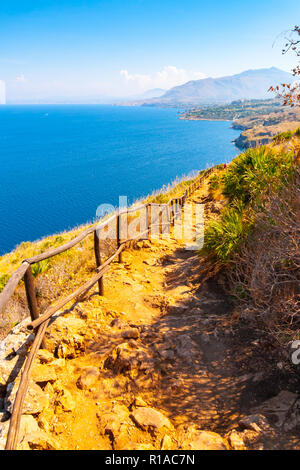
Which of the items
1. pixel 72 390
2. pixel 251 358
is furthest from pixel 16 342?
pixel 251 358

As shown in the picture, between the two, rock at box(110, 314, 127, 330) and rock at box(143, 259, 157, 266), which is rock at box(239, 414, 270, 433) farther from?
rock at box(143, 259, 157, 266)

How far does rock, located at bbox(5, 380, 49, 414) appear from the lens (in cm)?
273

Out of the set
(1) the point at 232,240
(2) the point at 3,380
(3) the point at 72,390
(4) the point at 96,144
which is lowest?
(3) the point at 72,390

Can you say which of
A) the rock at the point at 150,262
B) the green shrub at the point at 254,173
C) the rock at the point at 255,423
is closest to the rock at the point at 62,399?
the rock at the point at 255,423

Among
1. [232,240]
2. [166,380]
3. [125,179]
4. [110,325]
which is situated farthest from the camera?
[125,179]

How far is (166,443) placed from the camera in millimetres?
2488

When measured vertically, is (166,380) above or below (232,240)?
below

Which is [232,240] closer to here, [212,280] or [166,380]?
[212,280]

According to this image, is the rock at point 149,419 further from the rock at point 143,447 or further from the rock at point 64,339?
the rock at point 64,339

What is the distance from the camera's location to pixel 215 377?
10.9 ft

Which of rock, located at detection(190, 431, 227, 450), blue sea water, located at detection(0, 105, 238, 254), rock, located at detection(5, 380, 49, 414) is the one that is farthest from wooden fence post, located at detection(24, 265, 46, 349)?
blue sea water, located at detection(0, 105, 238, 254)

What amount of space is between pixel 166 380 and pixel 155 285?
2.66m

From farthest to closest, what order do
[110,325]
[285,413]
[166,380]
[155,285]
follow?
[155,285] → [110,325] → [166,380] → [285,413]

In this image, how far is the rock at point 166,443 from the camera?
8.06 ft
